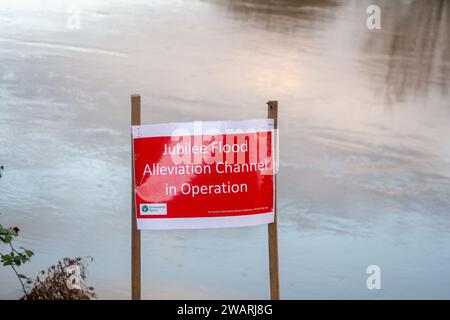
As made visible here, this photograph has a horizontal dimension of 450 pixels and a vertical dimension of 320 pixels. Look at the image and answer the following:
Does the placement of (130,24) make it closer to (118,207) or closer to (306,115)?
(306,115)

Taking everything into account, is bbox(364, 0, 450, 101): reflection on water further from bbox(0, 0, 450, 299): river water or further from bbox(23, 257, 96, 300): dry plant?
bbox(23, 257, 96, 300): dry plant

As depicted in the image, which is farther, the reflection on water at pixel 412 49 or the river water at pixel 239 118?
the reflection on water at pixel 412 49

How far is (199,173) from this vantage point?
4750mm

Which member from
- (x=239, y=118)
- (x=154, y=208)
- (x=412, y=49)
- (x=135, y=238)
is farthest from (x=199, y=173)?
(x=412, y=49)

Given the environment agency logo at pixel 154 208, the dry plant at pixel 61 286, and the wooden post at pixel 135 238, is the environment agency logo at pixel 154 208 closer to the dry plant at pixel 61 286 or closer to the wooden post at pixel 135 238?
the wooden post at pixel 135 238

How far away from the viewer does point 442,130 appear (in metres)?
10.4

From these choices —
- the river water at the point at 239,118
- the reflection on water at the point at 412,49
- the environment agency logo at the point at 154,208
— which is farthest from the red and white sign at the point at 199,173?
the reflection on water at the point at 412,49

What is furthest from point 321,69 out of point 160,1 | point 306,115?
point 160,1

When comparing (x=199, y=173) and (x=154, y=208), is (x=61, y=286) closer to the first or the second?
(x=154, y=208)

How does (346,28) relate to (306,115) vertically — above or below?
above

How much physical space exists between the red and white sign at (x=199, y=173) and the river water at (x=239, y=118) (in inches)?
58.2

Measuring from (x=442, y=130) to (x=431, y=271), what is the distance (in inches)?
150

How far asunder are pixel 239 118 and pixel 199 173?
16.4 feet

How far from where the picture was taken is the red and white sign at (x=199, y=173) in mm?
4738
